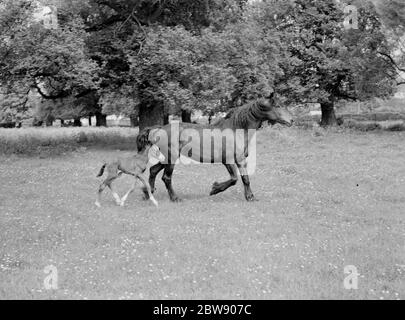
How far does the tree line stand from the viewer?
26359 millimetres

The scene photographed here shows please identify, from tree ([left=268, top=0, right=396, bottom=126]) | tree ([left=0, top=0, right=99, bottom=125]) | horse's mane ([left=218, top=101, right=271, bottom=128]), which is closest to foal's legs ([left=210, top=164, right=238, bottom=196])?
horse's mane ([left=218, top=101, right=271, bottom=128])

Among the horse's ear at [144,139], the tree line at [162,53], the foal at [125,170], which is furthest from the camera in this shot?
the tree line at [162,53]

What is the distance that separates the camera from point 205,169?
2255cm

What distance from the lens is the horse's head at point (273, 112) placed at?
1498cm

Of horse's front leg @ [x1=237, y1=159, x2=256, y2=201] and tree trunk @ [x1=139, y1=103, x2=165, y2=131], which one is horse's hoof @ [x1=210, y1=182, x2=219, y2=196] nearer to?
horse's front leg @ [x1=237, y1=159, x2=256, y2=201]

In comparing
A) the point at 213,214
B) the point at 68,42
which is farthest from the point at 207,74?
the point at 213,214

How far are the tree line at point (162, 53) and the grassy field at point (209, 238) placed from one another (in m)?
8.44

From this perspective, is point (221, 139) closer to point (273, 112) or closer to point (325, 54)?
point (273, 112)

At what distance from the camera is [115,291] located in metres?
8.10

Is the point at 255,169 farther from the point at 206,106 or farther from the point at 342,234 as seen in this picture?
the point at 342,234

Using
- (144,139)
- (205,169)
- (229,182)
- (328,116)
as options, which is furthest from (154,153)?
(328,116)

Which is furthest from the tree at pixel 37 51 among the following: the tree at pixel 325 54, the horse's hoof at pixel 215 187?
the tree at pixel 325 54

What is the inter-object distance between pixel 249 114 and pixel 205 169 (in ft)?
24.9

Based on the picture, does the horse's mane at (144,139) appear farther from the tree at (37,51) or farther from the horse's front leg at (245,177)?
the tree at (37,51)
